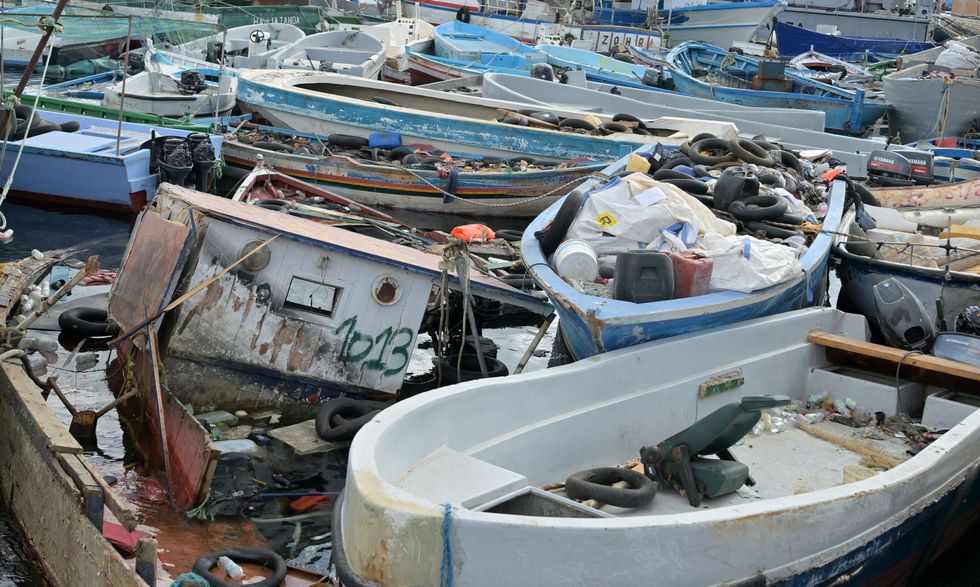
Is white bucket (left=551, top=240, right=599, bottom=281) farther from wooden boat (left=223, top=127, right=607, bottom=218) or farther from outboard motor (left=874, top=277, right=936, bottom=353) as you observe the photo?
wooden boat (left=223, top=127, right=607, bottom=218)

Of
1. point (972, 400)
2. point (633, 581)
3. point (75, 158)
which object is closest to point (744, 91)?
point (75, 158)

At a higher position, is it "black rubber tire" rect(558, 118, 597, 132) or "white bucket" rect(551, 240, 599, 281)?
"white bucket" rect(551, 240, 599, 281)

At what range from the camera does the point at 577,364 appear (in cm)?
588

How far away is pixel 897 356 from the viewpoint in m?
7.05

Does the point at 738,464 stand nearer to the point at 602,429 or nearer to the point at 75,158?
the point at 602,429

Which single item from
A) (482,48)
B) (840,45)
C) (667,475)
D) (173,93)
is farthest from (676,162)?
(840,45)

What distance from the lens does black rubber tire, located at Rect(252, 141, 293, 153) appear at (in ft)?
50.7

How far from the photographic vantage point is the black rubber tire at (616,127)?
1697 cm

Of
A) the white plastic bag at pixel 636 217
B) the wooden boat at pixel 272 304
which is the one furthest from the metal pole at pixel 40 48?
the white plastic bag at pixel 636 217

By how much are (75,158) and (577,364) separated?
32.5 feet

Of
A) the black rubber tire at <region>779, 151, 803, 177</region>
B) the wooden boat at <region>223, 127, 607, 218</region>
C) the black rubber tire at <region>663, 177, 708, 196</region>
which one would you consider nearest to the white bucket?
the black rubber tire at <region>663, 177, 708, 196</region>

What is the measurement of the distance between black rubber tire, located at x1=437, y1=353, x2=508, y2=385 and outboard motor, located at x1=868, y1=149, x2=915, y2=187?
7394 millimetres

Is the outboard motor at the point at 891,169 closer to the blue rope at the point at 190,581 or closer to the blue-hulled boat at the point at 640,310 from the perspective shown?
the blue-hulled boat at the point at 640,310

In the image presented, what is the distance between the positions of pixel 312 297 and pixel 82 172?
7.08 metres
